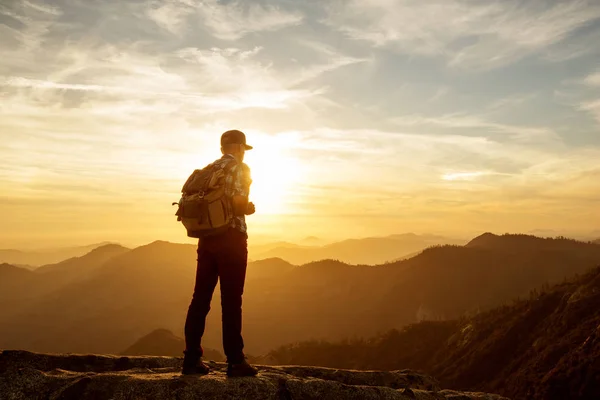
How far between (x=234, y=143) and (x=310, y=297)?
8800 centimetres

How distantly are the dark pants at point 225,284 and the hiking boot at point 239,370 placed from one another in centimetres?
6

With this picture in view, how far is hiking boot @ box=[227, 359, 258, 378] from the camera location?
220 inches

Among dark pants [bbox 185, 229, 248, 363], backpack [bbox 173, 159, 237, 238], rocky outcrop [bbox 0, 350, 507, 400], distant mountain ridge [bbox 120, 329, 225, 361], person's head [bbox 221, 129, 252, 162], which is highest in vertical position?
person's head [bbox 221, 129, 252, 162]

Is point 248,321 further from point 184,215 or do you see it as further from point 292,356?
point 184,215

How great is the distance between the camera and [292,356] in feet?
136

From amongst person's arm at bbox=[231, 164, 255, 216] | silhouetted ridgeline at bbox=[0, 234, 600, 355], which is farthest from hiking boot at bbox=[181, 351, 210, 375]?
silhouetted ridgeline at bbox=[0, 234, 600, 355]

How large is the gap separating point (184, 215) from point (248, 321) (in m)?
84.2

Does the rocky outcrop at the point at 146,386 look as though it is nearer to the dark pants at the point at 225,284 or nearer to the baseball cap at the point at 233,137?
the dark pants at the point at 225,284

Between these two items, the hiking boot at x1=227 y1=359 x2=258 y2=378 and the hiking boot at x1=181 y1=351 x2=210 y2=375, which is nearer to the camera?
the hiking boot at x1=227 y1=359 x2=258 y2=378

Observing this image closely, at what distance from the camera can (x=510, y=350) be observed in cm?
2598

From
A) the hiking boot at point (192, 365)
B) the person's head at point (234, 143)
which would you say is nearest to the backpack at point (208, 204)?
the person's head at point (234, 143)

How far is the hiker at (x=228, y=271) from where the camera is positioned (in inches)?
222

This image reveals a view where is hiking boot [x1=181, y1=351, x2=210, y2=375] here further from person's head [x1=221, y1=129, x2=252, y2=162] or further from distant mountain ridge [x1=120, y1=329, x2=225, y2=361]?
distant mountain ridge [x1=120, y1=329, x2=225, y2=361]

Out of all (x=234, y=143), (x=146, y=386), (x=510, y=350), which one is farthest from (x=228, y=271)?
(x=510, y=350)
